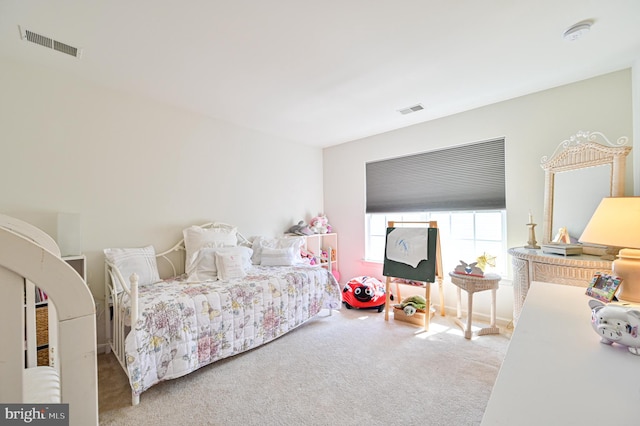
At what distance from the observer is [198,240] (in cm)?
291

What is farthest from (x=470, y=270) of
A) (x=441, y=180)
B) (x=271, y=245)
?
(x=271, y=245)

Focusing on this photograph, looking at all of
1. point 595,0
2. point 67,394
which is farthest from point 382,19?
point 67,394

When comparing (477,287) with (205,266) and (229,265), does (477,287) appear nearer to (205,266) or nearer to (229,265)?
(229,265)

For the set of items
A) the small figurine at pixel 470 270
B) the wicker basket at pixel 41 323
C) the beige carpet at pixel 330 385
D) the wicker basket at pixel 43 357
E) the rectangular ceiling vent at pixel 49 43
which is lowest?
the beige carpet at pixel 330 385

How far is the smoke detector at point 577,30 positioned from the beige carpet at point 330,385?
249cm

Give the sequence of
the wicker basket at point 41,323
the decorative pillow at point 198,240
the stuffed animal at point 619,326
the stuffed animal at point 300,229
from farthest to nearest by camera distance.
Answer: the stuffed animal at point 300,229 < the decorative pillow at point 198,240 < the wicker basket at point 41,323 < the stuffed animal at point 619,326

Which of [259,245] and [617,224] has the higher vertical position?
[617,224]

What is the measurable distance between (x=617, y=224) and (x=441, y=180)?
6.92ft

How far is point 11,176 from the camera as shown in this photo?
2094mm

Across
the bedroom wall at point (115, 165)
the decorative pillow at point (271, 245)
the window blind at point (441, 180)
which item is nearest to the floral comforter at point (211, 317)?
the decorative pillow at point (271, 245)

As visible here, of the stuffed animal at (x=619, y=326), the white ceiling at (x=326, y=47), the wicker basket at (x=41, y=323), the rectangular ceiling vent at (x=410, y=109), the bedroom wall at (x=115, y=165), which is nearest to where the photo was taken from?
the stuffed animal at (x=619, y=326)

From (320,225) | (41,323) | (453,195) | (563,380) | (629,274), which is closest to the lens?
(563,380)

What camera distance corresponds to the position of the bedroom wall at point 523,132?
237 cm

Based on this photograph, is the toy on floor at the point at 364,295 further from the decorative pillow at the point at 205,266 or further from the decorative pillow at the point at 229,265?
the decorative pillow at the point at 205,266
